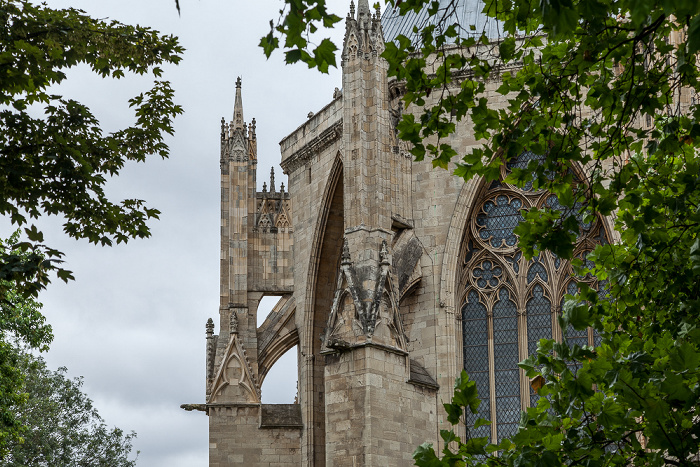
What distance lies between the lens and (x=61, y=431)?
38031mm

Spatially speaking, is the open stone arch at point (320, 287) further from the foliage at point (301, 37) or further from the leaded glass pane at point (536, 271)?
the foliage at point (301, 37)

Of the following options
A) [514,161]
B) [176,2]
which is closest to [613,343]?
[176,2]

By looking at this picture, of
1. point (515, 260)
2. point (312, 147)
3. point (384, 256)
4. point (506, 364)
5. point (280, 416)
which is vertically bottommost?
point (280, 416)

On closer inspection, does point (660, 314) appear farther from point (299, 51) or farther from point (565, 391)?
point (299, 51)

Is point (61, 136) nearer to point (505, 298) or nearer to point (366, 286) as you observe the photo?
point (366, 286)

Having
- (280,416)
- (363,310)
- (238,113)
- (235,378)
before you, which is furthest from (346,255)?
(238,113)

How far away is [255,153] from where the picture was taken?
2830 cm

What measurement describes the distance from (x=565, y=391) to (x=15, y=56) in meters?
6.35

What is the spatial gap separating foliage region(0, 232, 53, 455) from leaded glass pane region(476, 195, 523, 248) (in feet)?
31.4

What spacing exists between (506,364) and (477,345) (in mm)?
742

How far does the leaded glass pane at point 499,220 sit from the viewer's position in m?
23.7

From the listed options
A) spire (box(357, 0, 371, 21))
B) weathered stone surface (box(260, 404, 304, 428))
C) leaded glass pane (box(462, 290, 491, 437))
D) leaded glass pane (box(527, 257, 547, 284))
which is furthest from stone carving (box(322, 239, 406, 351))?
weathered stone surface (box(260, 404, 304, 428))

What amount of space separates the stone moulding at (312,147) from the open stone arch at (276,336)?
3.32 metres

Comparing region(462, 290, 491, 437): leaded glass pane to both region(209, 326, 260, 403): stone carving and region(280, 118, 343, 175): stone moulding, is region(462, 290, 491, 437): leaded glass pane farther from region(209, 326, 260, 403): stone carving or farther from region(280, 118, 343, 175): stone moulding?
region(209, 326, 260, 403): stone carving
